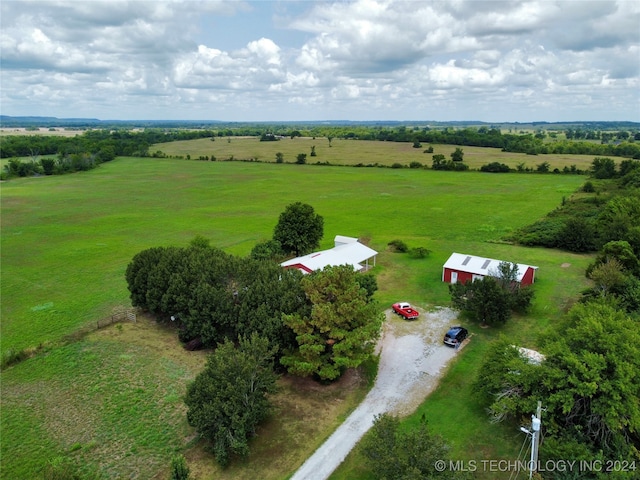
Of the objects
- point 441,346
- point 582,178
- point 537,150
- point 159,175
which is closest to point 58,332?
point 441,346

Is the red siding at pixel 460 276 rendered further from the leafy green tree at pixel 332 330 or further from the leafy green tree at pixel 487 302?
the leafy green tree at pixel 332 330

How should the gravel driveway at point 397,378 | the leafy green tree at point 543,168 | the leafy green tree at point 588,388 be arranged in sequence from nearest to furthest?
the leafy green tree at point 588,388 → the gravel driveway at point 397,378 → the leafy green tree at point 543,168

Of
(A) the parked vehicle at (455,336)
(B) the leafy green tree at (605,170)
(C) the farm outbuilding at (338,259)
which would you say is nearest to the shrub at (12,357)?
(C) the farm outbuilding at (338,259)

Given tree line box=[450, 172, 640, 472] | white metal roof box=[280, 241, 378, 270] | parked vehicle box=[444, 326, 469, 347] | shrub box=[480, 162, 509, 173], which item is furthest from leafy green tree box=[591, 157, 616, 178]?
parked vehicle box=[444, 326, 469, 347]

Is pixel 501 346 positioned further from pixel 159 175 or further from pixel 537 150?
pixel 537 150

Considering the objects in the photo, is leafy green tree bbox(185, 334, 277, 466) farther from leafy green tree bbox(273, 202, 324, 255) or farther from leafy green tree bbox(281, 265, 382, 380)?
leafy green tree bbox(273, 202, 324, 255)

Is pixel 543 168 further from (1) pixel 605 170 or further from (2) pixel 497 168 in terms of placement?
(1) pixel 605 170
